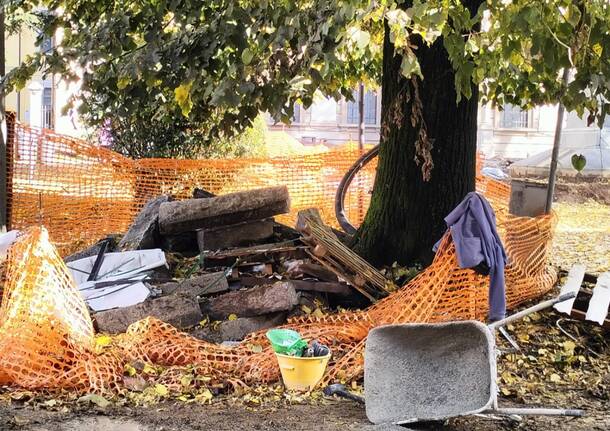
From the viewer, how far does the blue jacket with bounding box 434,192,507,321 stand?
19.1 feet

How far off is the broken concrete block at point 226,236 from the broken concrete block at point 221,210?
65 millimetres

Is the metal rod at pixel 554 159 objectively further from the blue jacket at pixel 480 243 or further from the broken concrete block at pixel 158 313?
the broken concrete block at pixel 158 313

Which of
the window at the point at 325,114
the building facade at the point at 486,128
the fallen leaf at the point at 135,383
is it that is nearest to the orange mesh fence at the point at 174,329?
the fallen leaf at the point at 135,383

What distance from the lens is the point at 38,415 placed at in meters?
4.88

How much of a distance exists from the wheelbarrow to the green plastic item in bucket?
2.34 ft

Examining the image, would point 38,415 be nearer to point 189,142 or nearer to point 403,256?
point 403,256

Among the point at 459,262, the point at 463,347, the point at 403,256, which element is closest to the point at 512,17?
the point at 459,262

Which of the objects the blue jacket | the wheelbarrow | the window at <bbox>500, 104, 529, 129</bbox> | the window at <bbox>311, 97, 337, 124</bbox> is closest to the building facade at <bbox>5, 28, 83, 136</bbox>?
the window at <bbox>311, 97, 337, 124</bbox>

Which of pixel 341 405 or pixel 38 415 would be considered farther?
pixel 341 405

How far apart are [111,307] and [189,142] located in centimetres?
751

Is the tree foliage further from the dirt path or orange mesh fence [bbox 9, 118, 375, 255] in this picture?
orange mesh fence [bbox 9, 118, 375, 255]

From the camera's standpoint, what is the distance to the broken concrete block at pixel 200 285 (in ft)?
23.2

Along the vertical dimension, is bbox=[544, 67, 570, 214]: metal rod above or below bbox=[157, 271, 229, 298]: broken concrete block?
above

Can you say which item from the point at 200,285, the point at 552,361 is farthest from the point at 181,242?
the point at 552,361
